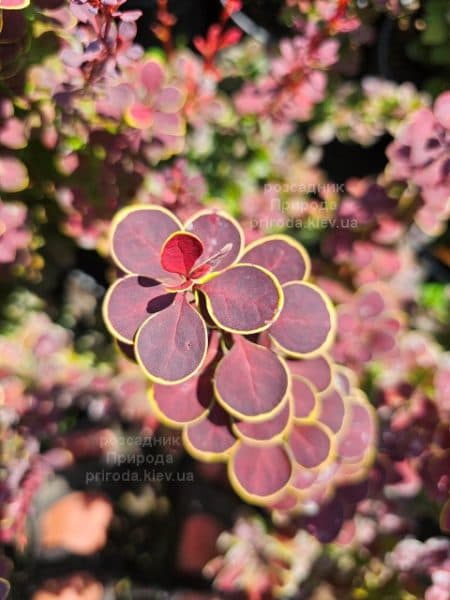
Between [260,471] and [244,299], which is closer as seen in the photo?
[244,299]

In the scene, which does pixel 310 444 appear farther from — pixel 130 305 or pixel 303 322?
pixel 130 305

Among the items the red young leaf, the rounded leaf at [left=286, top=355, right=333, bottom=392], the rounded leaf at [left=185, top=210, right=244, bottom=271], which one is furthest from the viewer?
the rounded leaf at [left=286, top=355, right=333, bottom=392]

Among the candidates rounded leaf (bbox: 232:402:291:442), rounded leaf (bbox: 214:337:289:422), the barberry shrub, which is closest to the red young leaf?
the barberry shrub

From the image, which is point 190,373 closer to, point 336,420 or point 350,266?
point 336,420

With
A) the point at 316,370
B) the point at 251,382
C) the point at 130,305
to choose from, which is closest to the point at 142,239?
the point at 130,305

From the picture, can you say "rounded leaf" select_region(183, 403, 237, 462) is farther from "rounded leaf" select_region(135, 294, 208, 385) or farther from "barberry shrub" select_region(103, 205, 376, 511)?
"rounded leaf" select_region(135, 294, 208, 385)

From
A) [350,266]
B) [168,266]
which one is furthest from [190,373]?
[350,266]
